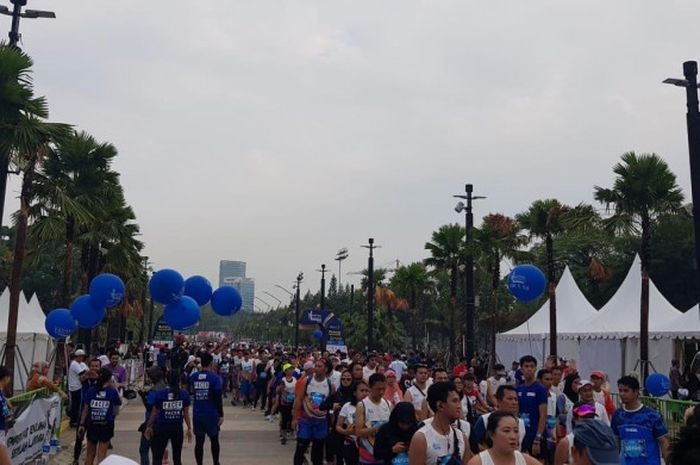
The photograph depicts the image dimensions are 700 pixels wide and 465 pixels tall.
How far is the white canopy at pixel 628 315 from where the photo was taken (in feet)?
83.2

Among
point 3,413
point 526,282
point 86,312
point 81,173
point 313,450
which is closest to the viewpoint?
point 3,413

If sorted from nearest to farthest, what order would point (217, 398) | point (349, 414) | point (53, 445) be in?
point (349, 414), point (217, 398), point (53, 445)

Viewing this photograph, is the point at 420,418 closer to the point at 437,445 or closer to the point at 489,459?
the point at 437,445

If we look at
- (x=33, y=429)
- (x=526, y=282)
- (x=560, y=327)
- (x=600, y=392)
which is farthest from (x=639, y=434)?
(x=560, y=327)

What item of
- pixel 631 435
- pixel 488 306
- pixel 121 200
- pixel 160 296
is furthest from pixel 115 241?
pixel 488 306

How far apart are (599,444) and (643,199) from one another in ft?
64.9

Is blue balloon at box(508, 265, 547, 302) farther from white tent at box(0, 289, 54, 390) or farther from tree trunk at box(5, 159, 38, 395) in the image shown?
white tent at box(0, 289, 54, 390)

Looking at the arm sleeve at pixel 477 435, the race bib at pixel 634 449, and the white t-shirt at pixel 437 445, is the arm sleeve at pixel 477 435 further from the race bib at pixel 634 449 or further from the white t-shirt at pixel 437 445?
the race bib at pixel 634 449

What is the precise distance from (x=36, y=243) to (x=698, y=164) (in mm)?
17769

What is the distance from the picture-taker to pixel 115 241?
93.6 feet

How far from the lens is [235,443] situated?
15383mm

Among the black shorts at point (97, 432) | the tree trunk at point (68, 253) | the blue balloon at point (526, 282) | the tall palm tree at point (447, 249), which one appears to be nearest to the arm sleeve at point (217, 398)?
the black shorts at point (97, 432)

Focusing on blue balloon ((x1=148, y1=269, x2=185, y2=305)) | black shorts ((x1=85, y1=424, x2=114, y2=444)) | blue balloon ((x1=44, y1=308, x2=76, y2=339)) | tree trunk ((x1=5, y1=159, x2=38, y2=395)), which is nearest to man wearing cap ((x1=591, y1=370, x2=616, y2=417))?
black shorts ((x1=85, y1=424, x2=114, y2=444))

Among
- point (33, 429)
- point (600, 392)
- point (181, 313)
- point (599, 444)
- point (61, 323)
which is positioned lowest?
point (33, 429)
